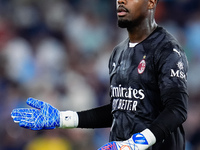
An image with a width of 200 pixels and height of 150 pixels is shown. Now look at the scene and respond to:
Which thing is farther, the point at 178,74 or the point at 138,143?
the point at 178,74

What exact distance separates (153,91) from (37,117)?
861 millimetres

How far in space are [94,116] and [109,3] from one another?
5.93 m

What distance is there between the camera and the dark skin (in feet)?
11.8

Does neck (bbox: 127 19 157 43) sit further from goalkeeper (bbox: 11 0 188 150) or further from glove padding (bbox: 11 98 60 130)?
glove padding (bbox: 11 98 60 130)

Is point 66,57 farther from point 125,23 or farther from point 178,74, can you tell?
point 178,74

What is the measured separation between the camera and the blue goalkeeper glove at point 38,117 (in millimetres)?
3551

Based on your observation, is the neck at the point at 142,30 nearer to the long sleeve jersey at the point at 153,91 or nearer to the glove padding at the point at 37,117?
the long sleeve jersey at the point at 153,91

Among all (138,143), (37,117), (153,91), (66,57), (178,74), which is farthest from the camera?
(66,57)

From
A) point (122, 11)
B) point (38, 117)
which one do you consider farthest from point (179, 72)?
point (38, 117)

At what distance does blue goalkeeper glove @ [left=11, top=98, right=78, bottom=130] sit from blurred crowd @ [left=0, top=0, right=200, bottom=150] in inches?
143

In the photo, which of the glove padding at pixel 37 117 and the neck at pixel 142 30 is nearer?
the glove padding at pixel 37 117

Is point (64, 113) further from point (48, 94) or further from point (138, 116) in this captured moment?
point (48, 94)

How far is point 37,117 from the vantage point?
3.59m

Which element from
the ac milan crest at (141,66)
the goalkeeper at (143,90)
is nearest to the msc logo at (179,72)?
the goalkeeper at (143,90)
